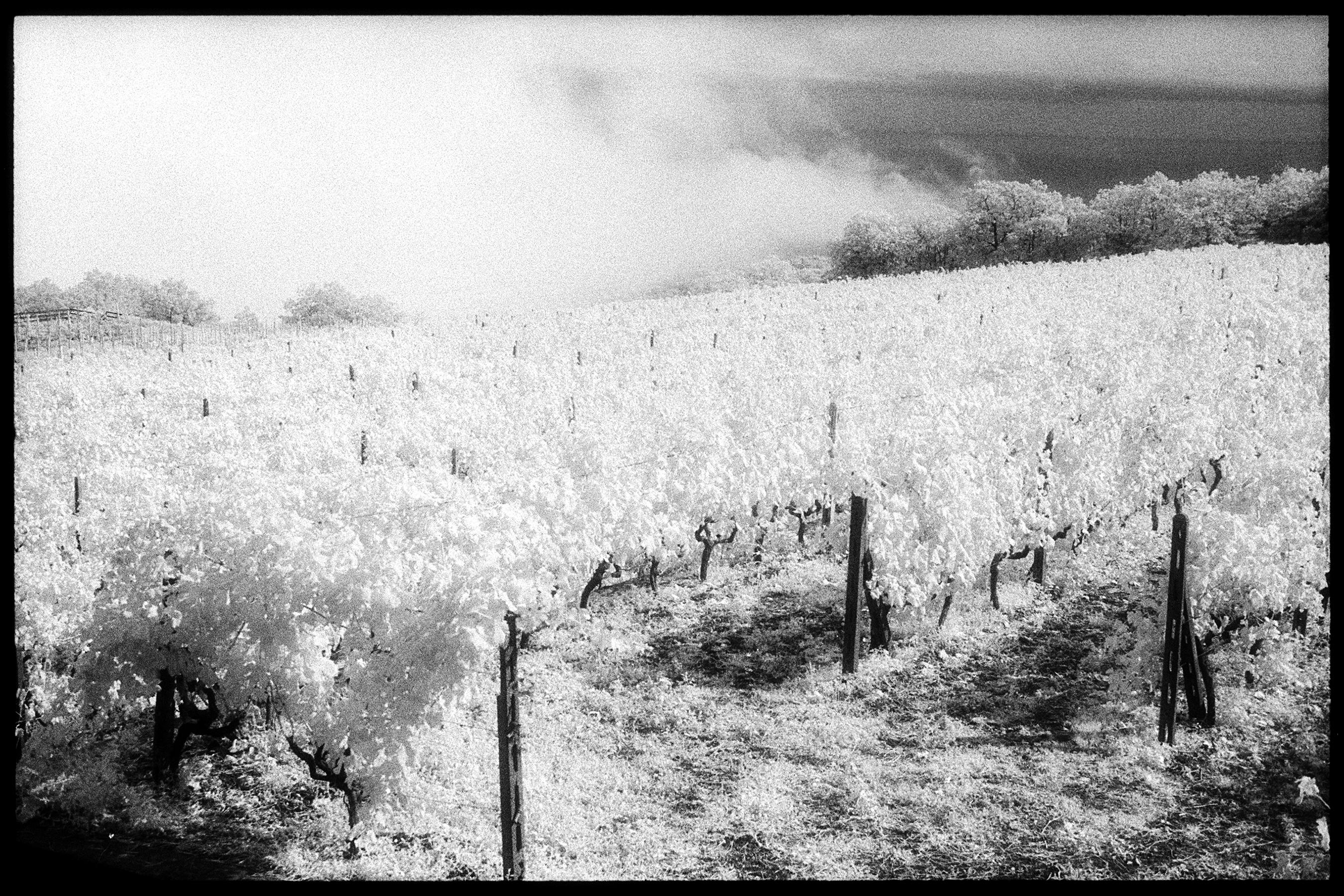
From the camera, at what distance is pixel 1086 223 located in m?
4.92

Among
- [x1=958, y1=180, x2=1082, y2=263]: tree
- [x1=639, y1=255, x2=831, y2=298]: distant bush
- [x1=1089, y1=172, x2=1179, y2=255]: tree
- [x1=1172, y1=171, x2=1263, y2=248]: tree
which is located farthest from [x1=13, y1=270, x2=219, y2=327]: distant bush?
[x1=1172, y1=171, x2=1263, y2=248]: tree

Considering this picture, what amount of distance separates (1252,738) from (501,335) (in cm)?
445

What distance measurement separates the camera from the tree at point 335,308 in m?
4.38

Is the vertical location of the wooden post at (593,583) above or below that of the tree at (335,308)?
below

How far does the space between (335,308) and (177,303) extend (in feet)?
2.42

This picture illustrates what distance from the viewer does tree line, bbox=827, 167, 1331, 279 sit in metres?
4.24

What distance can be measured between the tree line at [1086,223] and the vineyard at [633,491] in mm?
380

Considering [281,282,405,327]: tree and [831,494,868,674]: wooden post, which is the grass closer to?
[831,494,868,674]: wooden post

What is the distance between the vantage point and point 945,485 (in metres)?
5.16

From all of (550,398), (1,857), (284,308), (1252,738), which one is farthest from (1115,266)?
(1,857)

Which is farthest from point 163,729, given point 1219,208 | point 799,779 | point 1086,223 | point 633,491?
point 1219,208

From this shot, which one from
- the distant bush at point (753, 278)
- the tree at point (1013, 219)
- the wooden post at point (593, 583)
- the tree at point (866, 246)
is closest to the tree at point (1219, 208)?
the tree at point (1013, 219)

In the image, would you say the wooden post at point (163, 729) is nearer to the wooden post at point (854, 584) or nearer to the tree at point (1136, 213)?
the wooden post at point (854, 584)
